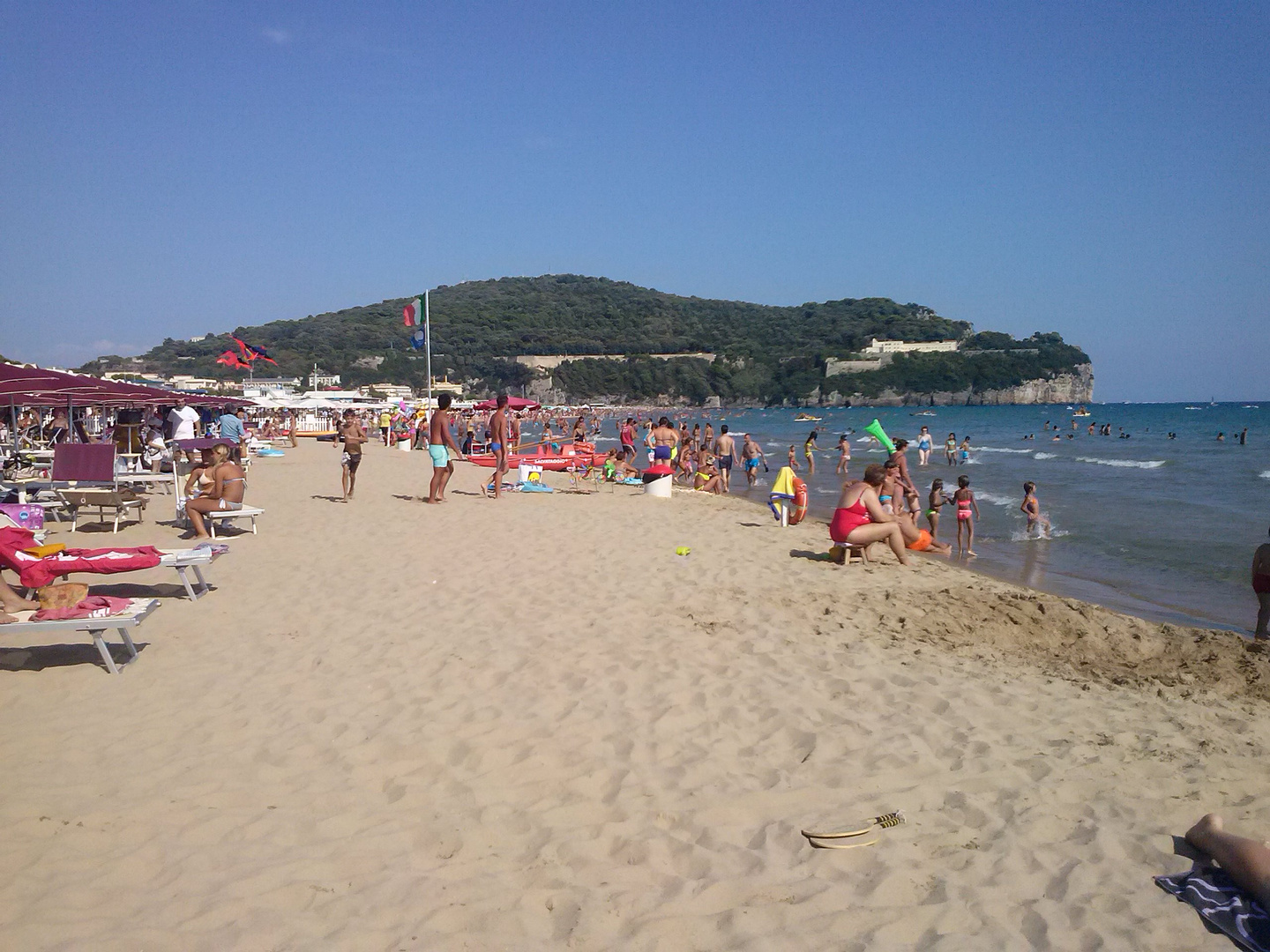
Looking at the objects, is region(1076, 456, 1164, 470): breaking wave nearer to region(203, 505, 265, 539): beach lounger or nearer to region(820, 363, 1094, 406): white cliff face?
region(203, 505, 265, 539): beach lounger

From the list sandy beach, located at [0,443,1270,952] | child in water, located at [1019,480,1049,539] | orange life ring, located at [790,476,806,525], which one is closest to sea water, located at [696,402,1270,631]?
child in water, located at [1019,480,1049,539]

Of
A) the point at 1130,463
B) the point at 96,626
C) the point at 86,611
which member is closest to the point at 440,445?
the point at 86,611

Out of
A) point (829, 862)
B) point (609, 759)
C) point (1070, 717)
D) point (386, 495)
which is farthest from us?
point (386, 495)

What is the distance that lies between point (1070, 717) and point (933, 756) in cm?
97

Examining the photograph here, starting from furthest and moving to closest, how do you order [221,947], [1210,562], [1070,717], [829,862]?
[1210,562]
[1070,717]
[829,862]
[221,947]

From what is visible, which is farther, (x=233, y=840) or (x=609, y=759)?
(x=609, y=759)

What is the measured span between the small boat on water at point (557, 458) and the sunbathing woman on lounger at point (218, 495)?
820cm

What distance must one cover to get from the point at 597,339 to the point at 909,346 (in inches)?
1716

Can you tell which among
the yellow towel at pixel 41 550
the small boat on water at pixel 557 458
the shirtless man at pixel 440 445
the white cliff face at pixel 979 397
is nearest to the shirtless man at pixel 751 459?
the small boat on water at pixel 557 458

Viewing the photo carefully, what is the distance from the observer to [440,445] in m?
10.9

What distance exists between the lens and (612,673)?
14.5ft

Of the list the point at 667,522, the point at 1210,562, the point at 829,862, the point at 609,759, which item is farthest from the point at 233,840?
the point at 1210,562

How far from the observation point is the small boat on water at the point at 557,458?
17625 mm

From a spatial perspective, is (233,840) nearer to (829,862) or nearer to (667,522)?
(829,862)
